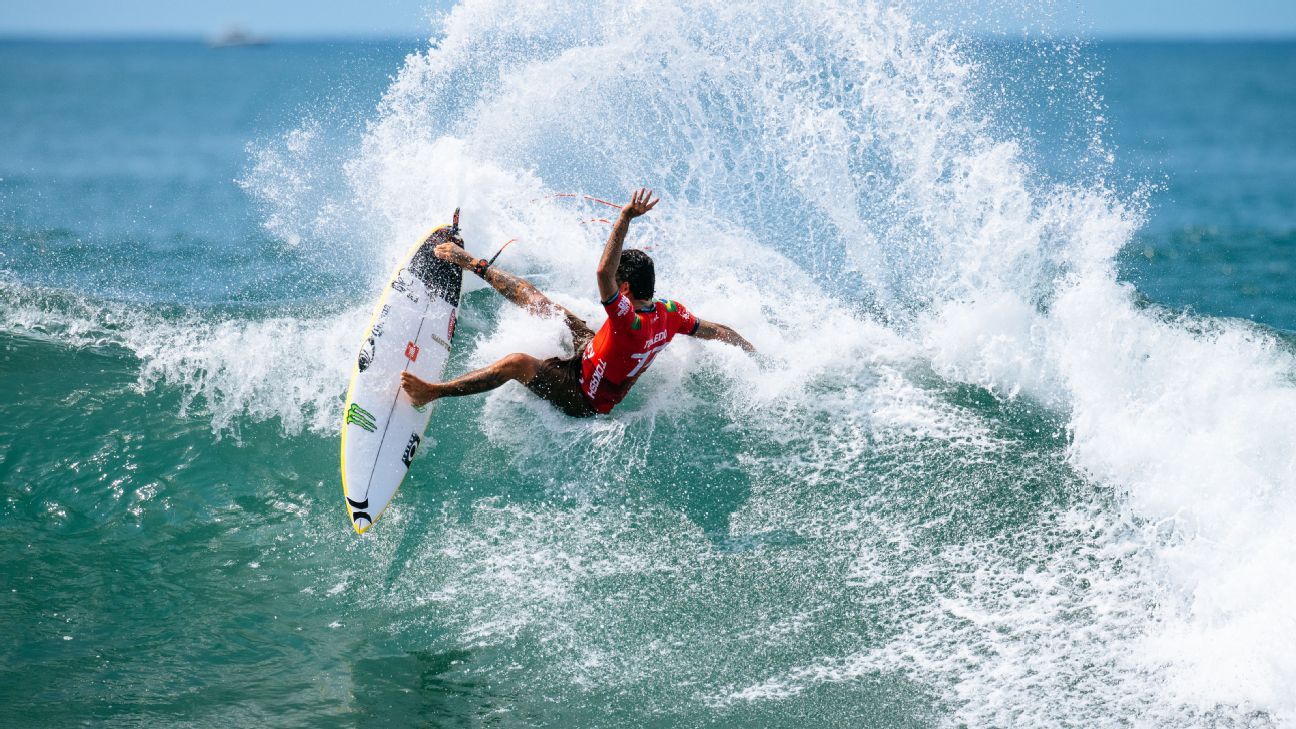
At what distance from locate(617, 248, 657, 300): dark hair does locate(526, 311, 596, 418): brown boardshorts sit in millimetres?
602

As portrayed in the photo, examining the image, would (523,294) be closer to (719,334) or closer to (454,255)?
(454,255)

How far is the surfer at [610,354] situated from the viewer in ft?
20.5

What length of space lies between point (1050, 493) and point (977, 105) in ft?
12.3

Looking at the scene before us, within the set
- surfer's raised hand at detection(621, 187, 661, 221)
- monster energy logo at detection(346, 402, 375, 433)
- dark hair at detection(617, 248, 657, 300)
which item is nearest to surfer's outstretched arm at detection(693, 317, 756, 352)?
dark hair at detection(617, 248, 657, 300)

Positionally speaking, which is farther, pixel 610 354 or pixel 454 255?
pixel 454 255

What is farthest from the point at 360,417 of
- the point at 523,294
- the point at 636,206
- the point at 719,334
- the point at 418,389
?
the point at 719,334

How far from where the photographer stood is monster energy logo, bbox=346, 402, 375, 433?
646 centimetres

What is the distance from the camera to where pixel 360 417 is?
6488 mm

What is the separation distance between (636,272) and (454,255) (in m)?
1.74

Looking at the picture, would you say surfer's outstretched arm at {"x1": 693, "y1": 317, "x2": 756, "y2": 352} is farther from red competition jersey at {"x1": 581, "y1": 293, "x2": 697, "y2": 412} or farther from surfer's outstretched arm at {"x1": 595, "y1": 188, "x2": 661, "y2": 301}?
surfer's outstretched arm at {"x1": 595, "y1": 188, "x2": 661, "y2": 301}

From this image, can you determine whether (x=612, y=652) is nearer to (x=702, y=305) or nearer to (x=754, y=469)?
(x=754, y=469)

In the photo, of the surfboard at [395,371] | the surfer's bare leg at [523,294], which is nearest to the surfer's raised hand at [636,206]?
the surfer's bare leg at [523,294]

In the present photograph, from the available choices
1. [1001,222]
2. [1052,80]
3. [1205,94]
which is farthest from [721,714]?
[1205,94]

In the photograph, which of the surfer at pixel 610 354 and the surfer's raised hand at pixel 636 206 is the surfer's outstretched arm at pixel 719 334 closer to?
the surfer at pixel 610 354
